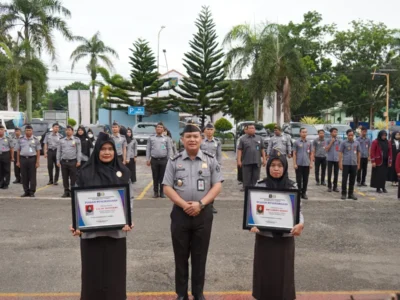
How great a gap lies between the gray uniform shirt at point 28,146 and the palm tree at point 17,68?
1544 cm

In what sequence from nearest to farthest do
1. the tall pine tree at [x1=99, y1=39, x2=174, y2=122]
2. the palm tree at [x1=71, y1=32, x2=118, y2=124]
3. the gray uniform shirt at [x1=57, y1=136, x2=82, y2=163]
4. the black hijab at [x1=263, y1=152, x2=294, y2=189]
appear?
the black hijab at [x1=263, y1=152, x2=294, y2=189]
the gray uniform shirt at [x1=57, y1=136, x2=82, y2=163]
the tall pine tree at [x1=99, y1=39, x2=174, y2=122]
the palm tree at [x1=71, y1=32, x2=118, y2=124]

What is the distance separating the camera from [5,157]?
1103cm

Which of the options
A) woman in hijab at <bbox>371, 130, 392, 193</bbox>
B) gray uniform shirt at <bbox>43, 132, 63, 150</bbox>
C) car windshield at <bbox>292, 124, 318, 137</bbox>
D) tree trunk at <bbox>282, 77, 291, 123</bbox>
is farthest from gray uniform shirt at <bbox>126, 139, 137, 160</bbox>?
tree trunk at <bbox>282, 77, 291, 123</bbox>

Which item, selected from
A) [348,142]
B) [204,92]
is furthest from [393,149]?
[204,92]

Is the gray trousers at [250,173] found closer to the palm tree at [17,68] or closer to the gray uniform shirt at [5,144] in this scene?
the gray uniform shirt at [5,144]

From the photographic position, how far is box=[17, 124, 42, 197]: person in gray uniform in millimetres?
9750

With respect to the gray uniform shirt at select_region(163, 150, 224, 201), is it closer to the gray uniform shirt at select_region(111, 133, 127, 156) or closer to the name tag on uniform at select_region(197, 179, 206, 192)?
the name tag on uniform at select_region(197, 179, 206, 192)

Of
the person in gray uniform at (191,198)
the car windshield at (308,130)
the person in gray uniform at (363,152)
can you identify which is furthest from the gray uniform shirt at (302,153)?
the car windshield at (308,130)

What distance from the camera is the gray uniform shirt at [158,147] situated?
32.2ft

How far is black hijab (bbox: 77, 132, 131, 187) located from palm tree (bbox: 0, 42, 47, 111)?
22.4 metres

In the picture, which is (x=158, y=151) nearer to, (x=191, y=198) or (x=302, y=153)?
(x=302, y=153)

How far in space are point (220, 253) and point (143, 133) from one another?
15.5 meters

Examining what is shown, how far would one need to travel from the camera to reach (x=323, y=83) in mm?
44906

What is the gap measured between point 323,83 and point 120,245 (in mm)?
44280
